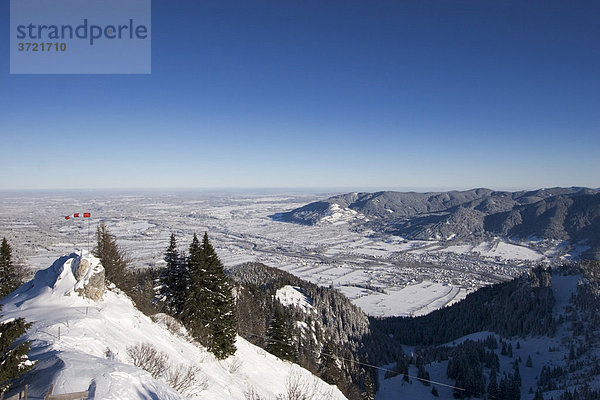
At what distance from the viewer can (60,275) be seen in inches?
950

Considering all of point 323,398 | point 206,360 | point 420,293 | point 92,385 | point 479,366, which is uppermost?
point 92,385

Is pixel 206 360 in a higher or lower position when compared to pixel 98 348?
lower

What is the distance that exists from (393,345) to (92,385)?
122015 mm

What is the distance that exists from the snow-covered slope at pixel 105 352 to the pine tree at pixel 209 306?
4.15 feet

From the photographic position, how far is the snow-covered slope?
1152 centimetres

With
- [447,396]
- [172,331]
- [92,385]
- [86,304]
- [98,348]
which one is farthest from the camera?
[447,396]

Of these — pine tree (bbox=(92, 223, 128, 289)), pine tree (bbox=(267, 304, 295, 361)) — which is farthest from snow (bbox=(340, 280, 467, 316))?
pine tree (bbox=(92, 223, 128, 289))

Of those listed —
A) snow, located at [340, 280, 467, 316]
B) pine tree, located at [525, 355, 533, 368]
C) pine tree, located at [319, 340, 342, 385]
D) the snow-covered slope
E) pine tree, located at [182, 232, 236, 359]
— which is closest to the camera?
the snow-covered slope

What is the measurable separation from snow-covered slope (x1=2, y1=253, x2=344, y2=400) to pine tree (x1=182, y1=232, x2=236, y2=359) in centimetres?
127

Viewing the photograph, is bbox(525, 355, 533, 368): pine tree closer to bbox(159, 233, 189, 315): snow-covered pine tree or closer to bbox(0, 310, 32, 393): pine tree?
bbox(159, 233, 189, 315): snow-covered pine tree

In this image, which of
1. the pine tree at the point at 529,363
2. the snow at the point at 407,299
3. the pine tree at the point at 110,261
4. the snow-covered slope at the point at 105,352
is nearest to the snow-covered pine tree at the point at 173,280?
the pine tree at the point at 110,261

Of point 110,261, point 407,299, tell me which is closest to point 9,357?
point 110,261

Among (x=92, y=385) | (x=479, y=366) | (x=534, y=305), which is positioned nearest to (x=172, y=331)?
(x=92, y=385)

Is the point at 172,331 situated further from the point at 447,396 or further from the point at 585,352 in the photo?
the point at 585,352
